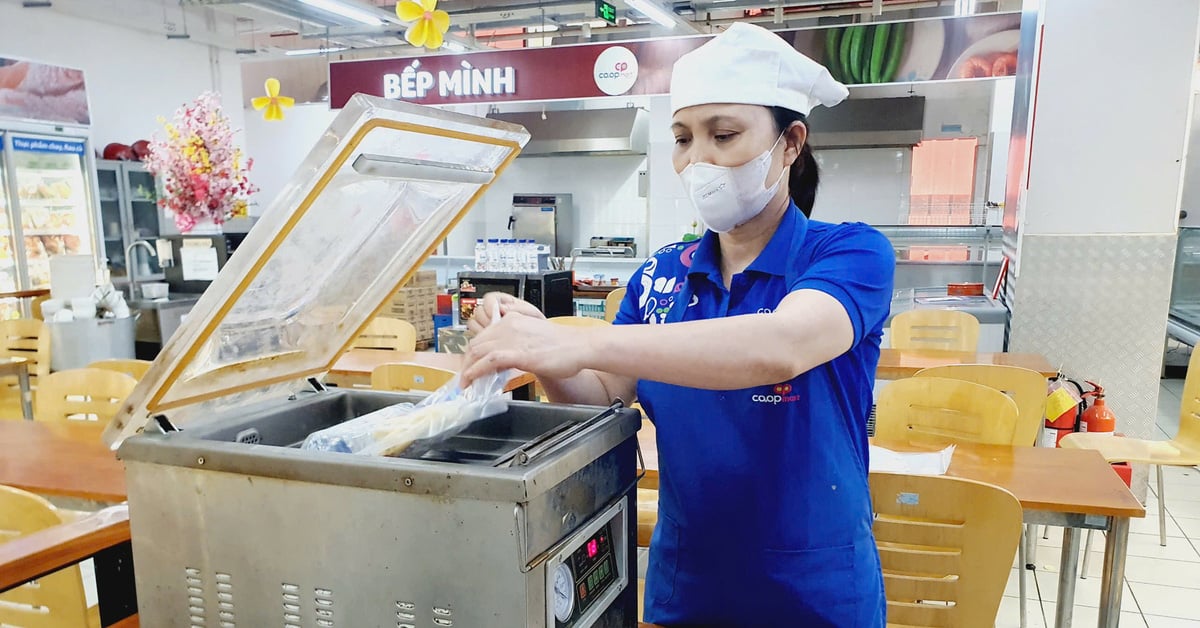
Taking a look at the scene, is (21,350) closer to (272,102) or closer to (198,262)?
(198,262)

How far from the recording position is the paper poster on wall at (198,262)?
5953 millimetres

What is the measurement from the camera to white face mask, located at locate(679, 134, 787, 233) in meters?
1.14

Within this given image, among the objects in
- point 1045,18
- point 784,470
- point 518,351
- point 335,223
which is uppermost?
point 1045,18

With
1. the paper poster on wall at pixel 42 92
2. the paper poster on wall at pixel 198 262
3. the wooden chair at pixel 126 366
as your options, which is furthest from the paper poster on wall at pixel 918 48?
the paper poster on wall at pixel 42 92

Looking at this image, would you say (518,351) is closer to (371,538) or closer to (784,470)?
(371,538)

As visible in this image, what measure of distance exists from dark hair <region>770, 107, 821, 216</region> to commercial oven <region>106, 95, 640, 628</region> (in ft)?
1.53

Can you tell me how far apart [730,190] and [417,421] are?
1.91ft

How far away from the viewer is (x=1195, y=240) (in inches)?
265

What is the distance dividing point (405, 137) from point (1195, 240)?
8.09 meters

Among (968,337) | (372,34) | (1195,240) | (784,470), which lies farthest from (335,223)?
(372,34)

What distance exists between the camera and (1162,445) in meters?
3.66

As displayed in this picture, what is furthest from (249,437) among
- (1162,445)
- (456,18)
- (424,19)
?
(456,18)

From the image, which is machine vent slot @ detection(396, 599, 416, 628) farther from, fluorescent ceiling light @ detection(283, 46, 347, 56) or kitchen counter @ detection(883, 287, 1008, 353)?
fluorescent ceiling light @ detection(283, 46, 347, 56)

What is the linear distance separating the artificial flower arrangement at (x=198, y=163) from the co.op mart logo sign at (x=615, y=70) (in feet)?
11.5
